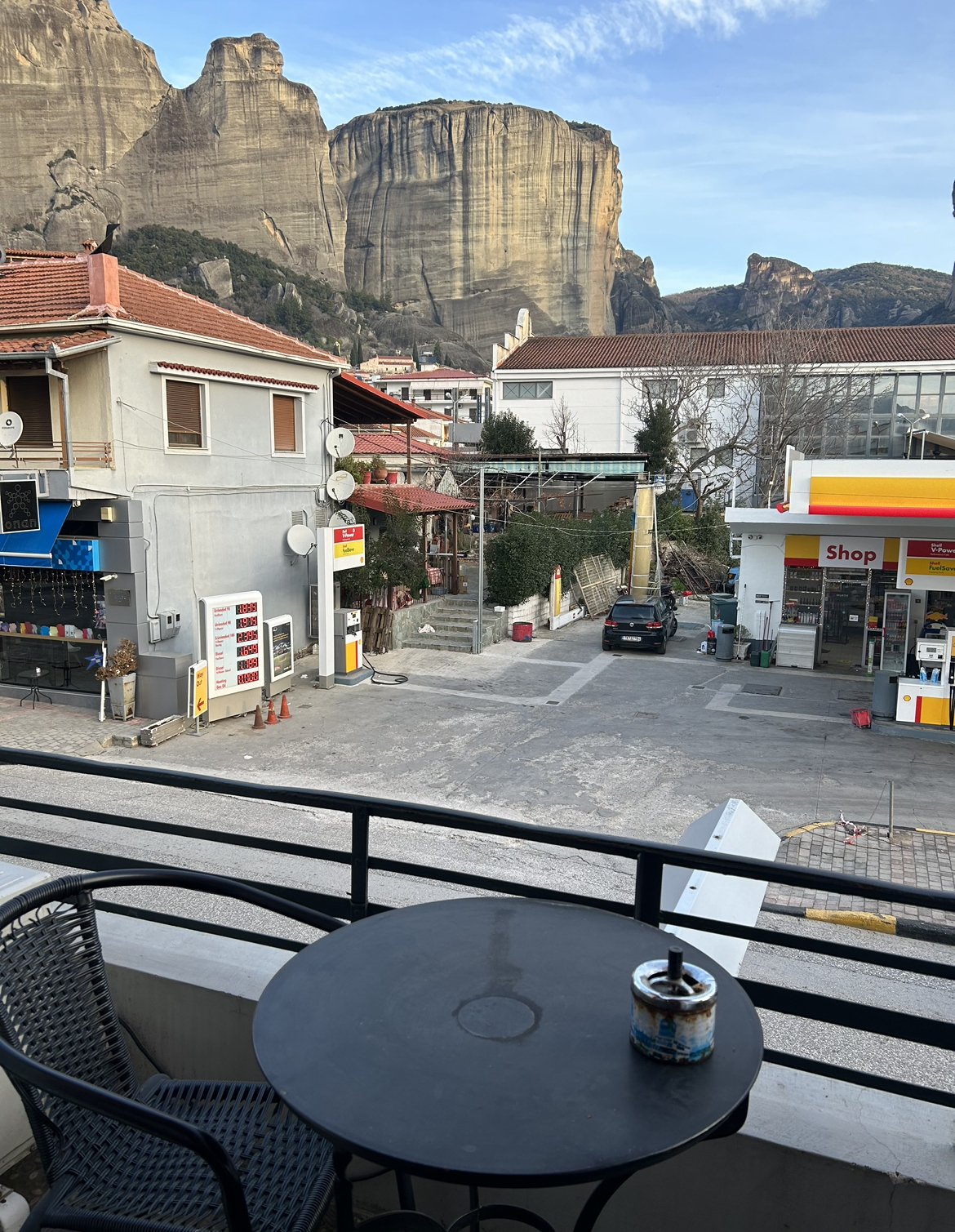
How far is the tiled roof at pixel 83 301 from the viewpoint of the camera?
632 inches

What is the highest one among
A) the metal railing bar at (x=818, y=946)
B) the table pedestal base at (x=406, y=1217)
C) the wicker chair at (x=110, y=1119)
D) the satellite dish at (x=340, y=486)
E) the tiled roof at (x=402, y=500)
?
the satellite dish at (x=340, y=486)

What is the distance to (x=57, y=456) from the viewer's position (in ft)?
51.4

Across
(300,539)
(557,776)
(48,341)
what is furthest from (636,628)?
(48,341)

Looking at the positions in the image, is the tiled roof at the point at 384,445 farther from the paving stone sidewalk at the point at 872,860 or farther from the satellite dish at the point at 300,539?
the paving stone sidewalk at the point at 872,860

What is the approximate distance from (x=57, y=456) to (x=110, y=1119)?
1578 cm

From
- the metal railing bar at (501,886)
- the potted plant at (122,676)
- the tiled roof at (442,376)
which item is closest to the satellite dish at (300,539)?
the potted plant at (122,676)

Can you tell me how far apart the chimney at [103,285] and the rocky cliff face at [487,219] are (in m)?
115

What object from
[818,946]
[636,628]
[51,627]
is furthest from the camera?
[636,628]

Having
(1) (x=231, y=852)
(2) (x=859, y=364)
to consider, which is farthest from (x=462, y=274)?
(1) (x=231, y=852)

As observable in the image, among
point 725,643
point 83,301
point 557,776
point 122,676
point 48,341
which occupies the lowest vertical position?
point 557,776

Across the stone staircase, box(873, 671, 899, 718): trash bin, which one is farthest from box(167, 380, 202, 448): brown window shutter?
box(873, 671, 899, 718): trash bin

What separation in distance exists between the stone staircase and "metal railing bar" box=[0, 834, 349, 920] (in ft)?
63.7

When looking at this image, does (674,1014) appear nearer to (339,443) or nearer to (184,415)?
(184,415)

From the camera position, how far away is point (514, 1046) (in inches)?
76.6
